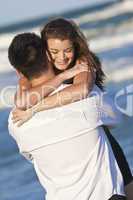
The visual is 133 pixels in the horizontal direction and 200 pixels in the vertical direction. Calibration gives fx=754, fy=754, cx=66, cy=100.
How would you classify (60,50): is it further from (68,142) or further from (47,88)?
(68,142)

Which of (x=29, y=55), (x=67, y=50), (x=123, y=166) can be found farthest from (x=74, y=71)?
(x=123, y=166)

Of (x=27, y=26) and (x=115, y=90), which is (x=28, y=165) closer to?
(x=115, y=90)

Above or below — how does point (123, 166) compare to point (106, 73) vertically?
above

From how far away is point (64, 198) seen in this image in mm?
2486

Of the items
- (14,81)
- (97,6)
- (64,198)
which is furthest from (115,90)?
(97,6)

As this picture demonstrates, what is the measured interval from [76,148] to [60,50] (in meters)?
0.33

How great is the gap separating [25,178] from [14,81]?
778cm

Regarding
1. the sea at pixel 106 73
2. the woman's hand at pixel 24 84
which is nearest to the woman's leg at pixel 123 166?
the sea at pixel 106 73

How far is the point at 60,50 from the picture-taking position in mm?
2471

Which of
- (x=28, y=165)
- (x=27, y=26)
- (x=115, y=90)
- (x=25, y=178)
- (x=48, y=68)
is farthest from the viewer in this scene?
(x=27, y=26)

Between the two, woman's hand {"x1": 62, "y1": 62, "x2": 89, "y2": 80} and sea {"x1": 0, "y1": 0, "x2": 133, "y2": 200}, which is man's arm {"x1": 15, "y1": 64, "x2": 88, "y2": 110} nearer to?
woman's hand {"x1": 62, "y1": 62, "x2": 89, "y2": 80}

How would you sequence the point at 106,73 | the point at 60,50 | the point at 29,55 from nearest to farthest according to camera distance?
the point at 29,55 < the point at 60,50 < the point at 106,73

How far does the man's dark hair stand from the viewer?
2.35m

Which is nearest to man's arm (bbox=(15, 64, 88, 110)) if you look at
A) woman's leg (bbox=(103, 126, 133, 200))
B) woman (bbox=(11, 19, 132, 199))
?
woman (bbox=(11, 19, 132, 199))
